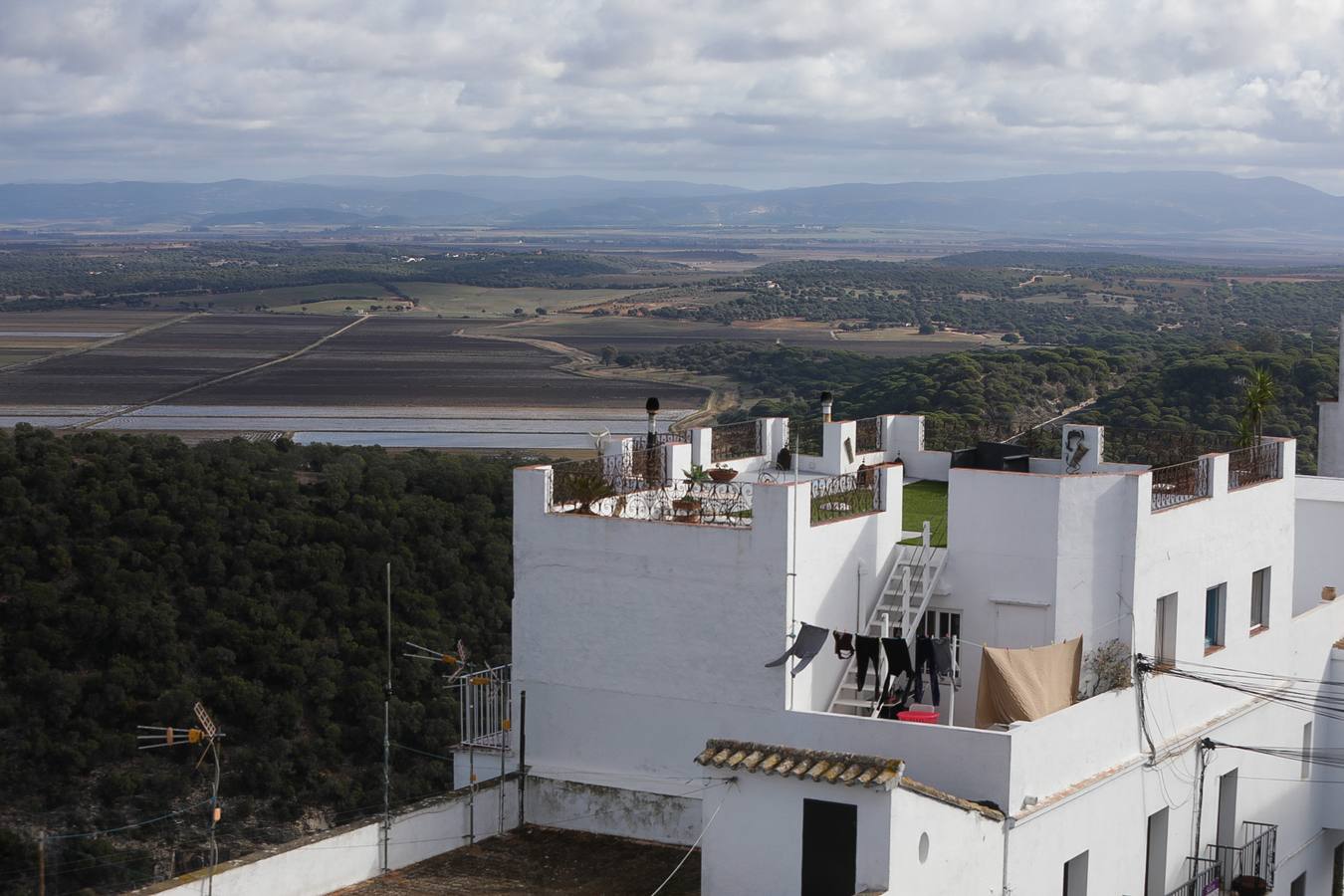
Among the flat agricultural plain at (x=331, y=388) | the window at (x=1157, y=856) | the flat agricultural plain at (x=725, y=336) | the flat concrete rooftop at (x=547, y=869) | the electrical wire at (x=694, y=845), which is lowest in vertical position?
the flat agricultural plain at (x=331, y=388)

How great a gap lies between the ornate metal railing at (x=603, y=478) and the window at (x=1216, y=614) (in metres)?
5.89

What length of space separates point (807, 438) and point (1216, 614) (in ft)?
18.2

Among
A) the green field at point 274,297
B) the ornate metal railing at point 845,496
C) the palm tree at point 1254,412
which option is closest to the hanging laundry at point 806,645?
the ornate metal railing at point 845,496

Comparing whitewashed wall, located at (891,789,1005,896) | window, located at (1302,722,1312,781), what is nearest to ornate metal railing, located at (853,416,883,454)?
window, located at (1302,722,1312,781)

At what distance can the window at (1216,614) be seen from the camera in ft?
60.6

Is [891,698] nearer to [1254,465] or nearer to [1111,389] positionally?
[1254,465]

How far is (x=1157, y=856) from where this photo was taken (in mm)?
17188

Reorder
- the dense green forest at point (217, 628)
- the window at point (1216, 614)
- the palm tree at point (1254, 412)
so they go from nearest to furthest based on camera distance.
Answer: the window at point (1216, 614)
the palm tree at point (1254, 412)
the dense green forest at point (217, 628)

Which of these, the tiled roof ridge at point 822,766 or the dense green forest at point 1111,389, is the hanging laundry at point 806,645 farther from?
the dense green forest at point 1111,389

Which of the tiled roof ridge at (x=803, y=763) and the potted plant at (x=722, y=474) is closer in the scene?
the tiled roof ridge at (x=803, y=763)

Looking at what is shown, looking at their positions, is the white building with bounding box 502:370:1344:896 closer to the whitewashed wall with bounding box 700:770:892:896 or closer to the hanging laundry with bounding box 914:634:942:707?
the whitewashed wall with bounding box 700:770:892:896

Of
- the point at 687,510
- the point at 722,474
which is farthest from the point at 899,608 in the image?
the point at 722,474

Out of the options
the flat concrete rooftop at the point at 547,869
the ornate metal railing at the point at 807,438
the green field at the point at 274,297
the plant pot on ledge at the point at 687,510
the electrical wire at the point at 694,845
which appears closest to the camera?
the electrical wire at the point at 694,845

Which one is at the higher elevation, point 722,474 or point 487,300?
point 722,474
